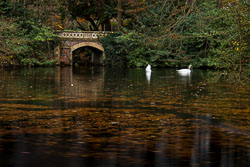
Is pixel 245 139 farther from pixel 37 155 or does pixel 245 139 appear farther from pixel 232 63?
pixel 232 63

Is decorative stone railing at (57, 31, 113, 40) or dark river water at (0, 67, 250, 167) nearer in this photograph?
dark river water at (0, 67, 250, 167)

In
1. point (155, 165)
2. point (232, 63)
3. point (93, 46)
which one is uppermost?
point (93, 46)

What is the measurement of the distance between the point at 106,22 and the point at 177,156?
39.6 m

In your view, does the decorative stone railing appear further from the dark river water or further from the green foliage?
the dark river water

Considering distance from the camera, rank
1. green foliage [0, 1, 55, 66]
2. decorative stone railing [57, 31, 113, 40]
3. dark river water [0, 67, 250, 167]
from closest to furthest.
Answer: dark river water [0, 67, 250, 167]
green foliage [0, 1, 55, 66]
decorative stone railing [57, 31, 113, 40]

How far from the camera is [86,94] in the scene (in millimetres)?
17156

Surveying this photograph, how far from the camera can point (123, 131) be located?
9.86 m

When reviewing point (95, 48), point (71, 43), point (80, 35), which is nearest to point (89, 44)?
point (80, 35)

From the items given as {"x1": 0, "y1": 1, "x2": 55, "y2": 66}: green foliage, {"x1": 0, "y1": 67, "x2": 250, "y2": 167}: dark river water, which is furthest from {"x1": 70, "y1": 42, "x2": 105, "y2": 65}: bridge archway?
{"x1": 0, "y1": 67, "x2": 250, "y2": 167}: dark river water

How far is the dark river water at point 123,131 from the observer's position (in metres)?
7.72

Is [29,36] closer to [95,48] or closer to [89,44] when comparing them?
[89,44]

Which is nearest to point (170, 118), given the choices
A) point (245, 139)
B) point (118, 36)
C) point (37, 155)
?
point (245, 139)

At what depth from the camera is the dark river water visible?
7723mm

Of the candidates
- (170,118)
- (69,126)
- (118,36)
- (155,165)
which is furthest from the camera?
(118,36)
